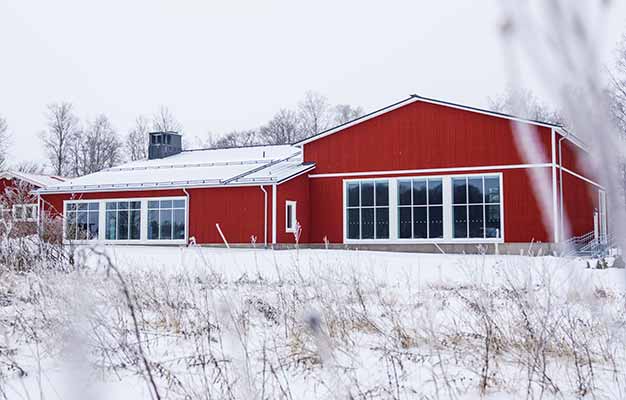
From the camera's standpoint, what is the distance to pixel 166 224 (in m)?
29.1

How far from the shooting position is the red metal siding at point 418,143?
1001 inches

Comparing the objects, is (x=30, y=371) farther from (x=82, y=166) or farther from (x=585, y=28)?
(x=82, y=166)

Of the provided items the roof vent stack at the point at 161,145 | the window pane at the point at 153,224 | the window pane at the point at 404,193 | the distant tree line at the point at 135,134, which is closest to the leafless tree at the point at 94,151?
the distant tree line at the point at 135,134

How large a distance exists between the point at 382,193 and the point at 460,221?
131 inches

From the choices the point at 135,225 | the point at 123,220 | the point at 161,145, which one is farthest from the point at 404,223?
the point at 161,145

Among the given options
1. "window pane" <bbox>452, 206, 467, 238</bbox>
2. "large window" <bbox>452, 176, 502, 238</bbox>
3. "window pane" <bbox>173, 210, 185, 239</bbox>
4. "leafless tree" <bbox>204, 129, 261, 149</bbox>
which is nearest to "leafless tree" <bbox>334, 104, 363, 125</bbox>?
"leafless tree" <bbox>204, 129, 261, 149</bbox>

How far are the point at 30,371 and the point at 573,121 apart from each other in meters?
5.25

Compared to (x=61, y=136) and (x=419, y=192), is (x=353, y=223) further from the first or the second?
(x=61, y=136)

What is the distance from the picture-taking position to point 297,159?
3173 centimetres

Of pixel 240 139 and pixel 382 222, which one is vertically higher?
pixel 240 139

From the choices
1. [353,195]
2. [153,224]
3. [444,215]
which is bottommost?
[153,224]

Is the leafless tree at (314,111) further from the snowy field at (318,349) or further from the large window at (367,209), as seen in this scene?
the snowy field at (318,349)

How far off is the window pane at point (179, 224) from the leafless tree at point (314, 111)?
149 feet

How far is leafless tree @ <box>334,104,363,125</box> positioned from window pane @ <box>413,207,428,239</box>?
159ft
